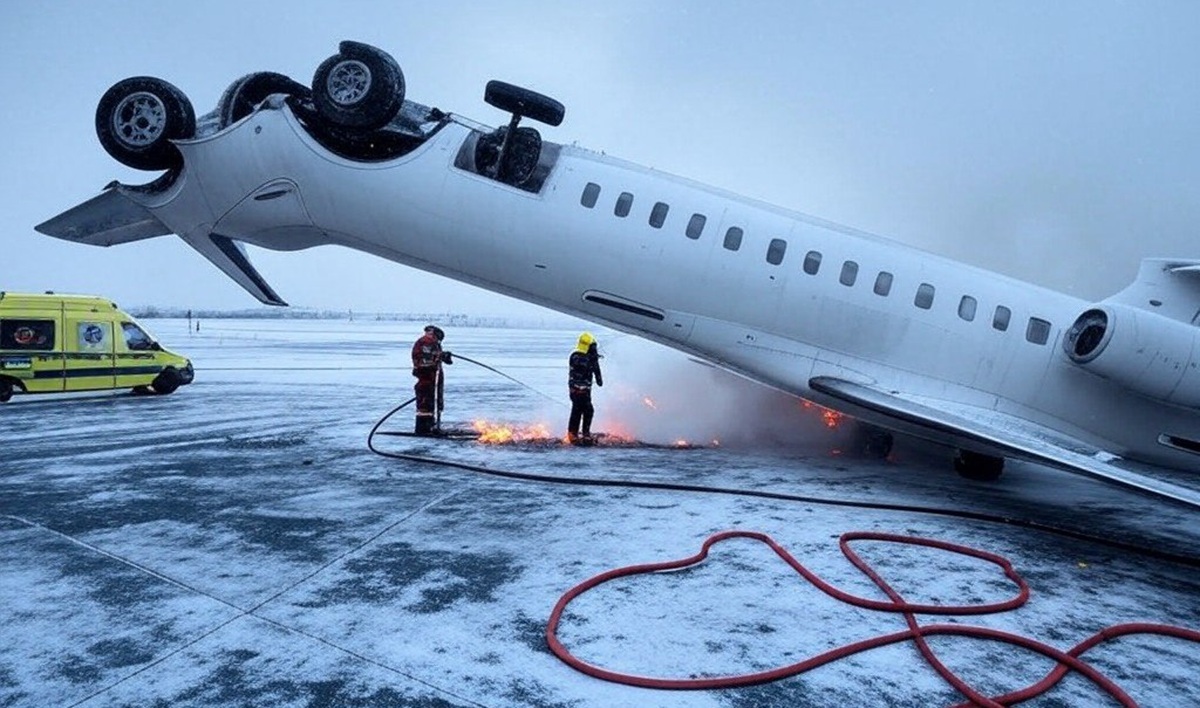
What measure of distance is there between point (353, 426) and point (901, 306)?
370 inches

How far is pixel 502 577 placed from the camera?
485cm

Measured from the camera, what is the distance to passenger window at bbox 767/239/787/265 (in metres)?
9.36

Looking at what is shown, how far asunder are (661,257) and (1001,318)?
515cm

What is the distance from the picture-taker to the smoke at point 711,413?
12.6 metres

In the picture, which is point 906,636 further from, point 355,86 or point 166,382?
point 166,382

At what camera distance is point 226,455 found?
894cm

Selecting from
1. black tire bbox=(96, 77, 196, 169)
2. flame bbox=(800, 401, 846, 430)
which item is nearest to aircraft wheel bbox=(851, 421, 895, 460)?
flame bbox=(800, 401, 846, 430)

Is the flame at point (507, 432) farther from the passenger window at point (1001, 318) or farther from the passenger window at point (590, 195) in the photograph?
the passenger window at point (1001, 318)

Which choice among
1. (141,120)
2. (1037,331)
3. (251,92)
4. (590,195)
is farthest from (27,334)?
(1037,331)

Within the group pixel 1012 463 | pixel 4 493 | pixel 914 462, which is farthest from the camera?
pixel 1012 463

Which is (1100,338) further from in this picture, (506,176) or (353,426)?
(353,426)

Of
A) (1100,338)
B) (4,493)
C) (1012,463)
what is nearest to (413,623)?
(4,493)

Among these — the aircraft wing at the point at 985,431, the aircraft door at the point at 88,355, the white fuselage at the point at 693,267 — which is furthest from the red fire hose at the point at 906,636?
the aircraft door at the point at 88,355

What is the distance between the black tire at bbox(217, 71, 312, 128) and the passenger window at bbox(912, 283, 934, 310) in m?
9.38
